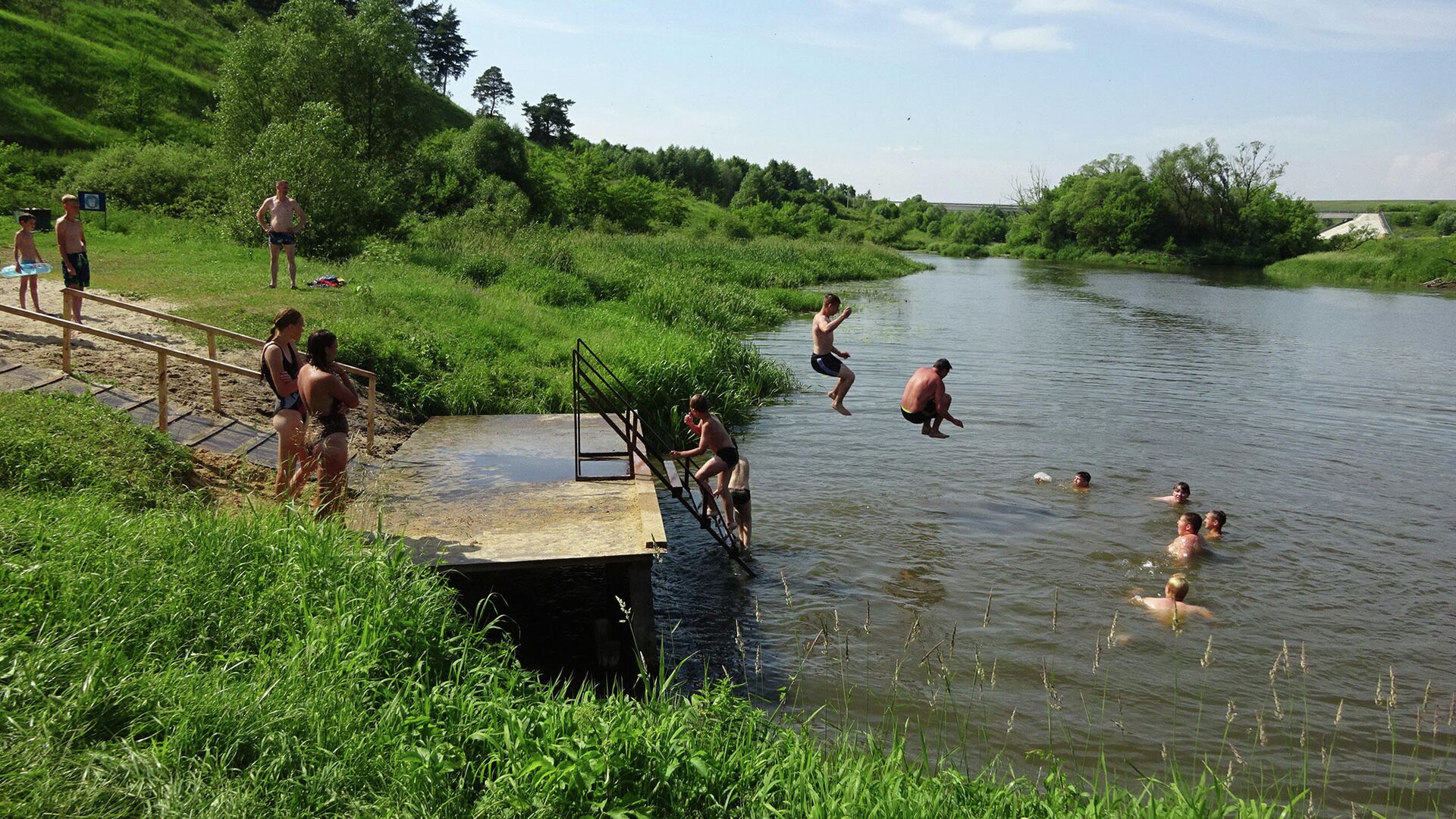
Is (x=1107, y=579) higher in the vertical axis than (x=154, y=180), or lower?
lower

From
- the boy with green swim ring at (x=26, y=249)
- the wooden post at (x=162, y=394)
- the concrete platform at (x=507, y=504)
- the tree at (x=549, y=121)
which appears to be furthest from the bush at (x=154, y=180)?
the tree at (x=549, y=121)

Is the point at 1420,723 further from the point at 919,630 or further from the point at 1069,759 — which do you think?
the point at 919,630

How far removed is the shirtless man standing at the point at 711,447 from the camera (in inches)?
446

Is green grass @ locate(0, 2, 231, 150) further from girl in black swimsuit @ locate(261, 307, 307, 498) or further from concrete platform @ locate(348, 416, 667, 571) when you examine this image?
girl in black swimsuit @ locate(261, 307, 307, 498)

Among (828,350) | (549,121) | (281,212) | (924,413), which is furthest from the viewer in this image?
(549,121)

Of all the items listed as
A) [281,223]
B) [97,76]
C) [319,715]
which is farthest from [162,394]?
[97,76]

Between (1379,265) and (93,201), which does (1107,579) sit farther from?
(1379,265)

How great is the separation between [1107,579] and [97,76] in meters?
47.4

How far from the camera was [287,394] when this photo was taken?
8867 millimetres

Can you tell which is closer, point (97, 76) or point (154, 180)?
point (154, 180)

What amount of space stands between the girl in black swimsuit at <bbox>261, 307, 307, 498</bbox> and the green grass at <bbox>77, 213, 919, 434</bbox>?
471 cm

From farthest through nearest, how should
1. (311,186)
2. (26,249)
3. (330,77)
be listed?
1. (330,77)
2. (311,186)
3. (26,249)

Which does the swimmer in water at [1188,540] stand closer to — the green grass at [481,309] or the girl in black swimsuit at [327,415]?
the green grass at [481,309]

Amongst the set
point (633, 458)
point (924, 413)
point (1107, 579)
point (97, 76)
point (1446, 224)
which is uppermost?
point (97, 76)
